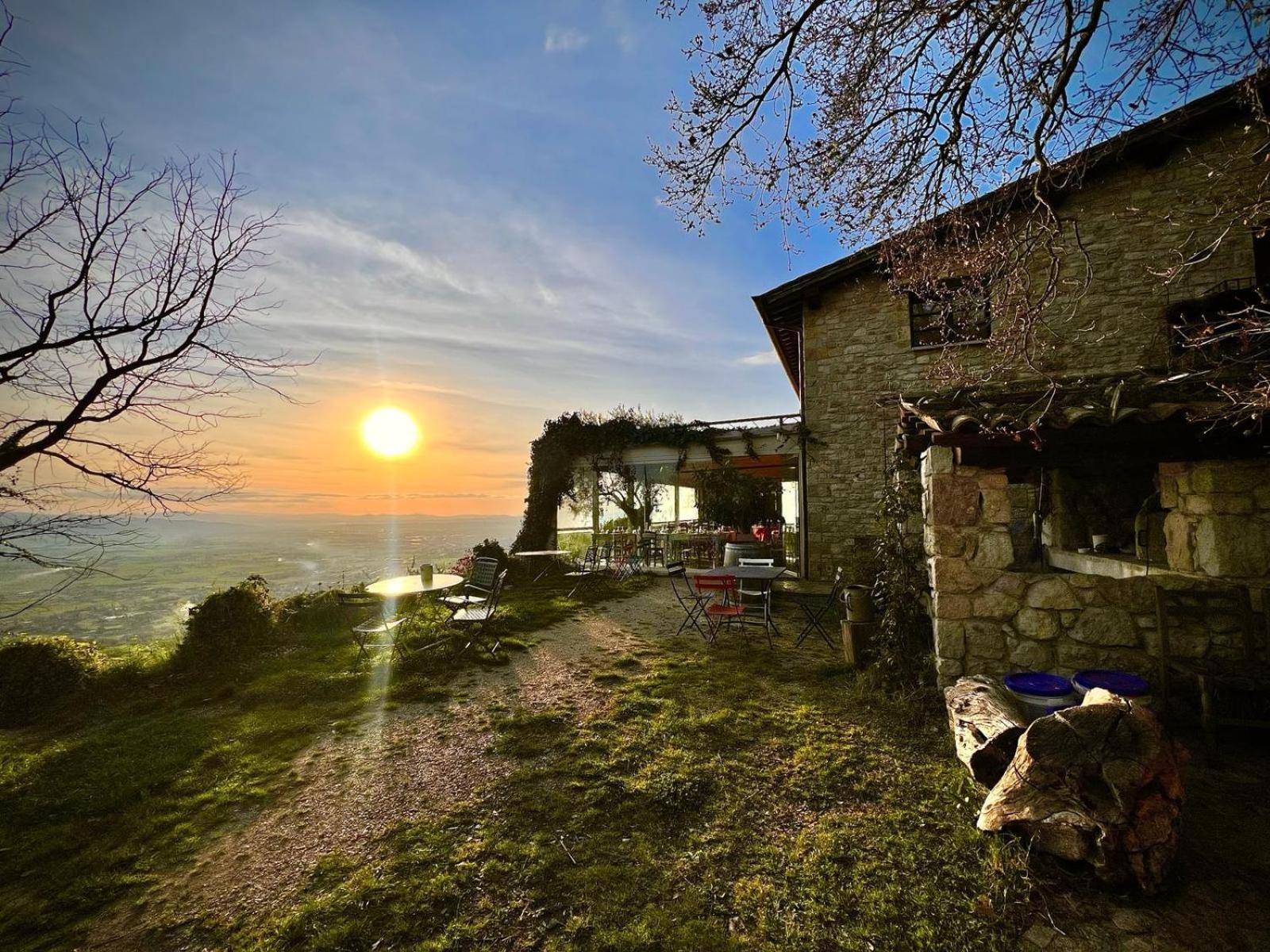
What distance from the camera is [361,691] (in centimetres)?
487

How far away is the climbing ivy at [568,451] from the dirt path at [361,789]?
289 inches

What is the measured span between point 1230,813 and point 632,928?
3.05 meters

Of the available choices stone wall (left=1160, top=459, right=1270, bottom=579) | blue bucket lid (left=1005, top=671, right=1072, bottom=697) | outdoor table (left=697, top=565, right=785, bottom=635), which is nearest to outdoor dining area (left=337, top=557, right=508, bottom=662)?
outdoor table (left=697, top=565, right=785, bottom=635)

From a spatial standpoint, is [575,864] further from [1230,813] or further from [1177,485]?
[1177,485]

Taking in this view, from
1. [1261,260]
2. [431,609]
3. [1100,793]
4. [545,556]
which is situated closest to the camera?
[1100,793]

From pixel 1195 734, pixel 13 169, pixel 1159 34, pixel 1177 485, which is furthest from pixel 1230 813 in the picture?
pixel 13 169

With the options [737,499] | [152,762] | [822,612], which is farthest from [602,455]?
[152,762]

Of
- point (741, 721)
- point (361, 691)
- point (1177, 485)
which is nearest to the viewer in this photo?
point (1177, 485)

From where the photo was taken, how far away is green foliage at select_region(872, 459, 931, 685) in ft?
14.0

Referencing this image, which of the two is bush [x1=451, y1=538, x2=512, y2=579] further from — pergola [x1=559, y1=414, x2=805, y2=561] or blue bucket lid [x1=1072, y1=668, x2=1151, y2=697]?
blue bucket lid [x1=1072, y1=668, x2=1151, y2=697]

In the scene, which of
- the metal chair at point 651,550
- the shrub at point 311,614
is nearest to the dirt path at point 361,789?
the shrub at point 311,614

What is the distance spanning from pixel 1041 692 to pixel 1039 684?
0.11 metres

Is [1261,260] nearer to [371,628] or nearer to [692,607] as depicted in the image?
[692,607]

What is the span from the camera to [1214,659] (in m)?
3.31
